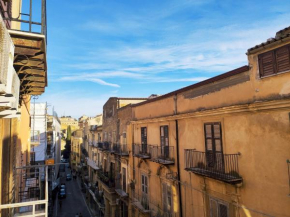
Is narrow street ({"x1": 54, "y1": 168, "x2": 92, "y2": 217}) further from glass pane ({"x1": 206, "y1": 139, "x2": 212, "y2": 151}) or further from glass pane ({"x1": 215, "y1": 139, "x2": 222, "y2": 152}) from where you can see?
glass pane ({"x1": 215, "y1": 139, "x2": 222, "y2": 152})

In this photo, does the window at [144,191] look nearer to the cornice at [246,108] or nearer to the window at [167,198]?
the window at [167,198]

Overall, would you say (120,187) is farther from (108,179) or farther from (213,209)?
(213,209)

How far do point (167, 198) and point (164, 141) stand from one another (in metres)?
2.84

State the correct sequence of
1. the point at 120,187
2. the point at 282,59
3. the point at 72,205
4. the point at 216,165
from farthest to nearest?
the point at 72,205 → the point at 120,187 → the point at 216,165 → the point at 282,59

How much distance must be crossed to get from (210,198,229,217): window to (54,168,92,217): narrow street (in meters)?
23.1

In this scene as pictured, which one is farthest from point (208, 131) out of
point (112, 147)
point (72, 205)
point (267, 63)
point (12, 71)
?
point (72, 205)

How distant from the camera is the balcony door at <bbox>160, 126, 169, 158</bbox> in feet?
38.6

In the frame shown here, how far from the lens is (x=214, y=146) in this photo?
8570 mm

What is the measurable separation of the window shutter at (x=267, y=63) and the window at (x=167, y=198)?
7.14m

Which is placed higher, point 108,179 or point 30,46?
point 30,46

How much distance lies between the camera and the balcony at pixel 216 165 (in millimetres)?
7496

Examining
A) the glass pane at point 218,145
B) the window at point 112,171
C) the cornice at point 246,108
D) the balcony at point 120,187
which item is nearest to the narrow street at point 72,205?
the window at point 112,171

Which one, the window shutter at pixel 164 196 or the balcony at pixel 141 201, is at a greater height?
the window shutter at pixel 164 196

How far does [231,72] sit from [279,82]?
5.82 ft
